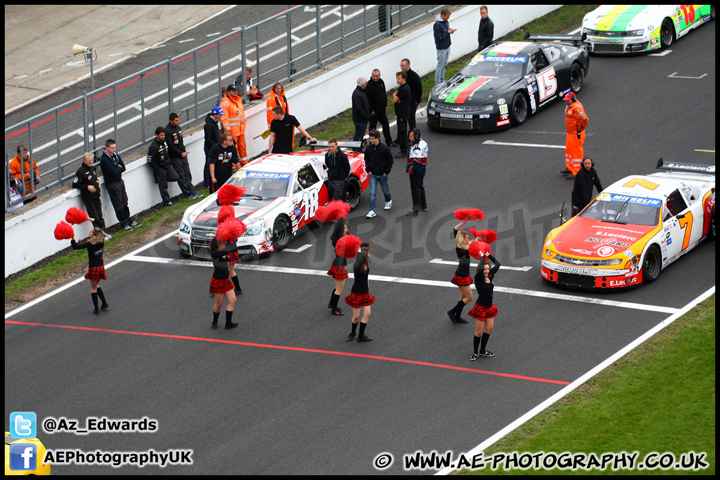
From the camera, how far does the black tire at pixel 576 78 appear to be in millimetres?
23948

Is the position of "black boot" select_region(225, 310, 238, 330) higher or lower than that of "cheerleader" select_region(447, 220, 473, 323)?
lower

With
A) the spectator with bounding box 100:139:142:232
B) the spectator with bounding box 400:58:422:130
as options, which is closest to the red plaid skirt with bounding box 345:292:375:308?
the spectator with bounding box 100:139:142:232

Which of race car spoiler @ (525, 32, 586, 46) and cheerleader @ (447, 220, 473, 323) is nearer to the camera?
cheerleader @ (447, 220, 473, 323)

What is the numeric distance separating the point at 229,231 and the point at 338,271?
1.86m

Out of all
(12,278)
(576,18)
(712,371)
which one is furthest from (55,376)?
(576,18)

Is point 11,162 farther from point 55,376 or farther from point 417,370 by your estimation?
point 417,370

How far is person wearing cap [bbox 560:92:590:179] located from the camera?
63.6 ft

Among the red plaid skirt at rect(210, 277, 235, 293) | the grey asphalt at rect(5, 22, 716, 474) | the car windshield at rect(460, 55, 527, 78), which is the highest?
the car windshield at rect(460, 55, 527, 78)

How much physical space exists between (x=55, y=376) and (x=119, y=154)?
26.5ft

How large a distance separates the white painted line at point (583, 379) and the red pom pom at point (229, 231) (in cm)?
Answer: 547

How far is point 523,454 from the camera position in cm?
1142

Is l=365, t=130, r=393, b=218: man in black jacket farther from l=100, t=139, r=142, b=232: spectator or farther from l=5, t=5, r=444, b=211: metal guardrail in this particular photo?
l=5, t=5, r=444, b=211: metal guardrail

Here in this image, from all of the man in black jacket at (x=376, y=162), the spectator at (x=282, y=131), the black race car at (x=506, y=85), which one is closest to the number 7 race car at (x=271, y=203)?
the man in black jacket at (x=376, y=162)

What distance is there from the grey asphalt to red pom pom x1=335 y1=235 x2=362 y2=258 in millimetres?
1413
